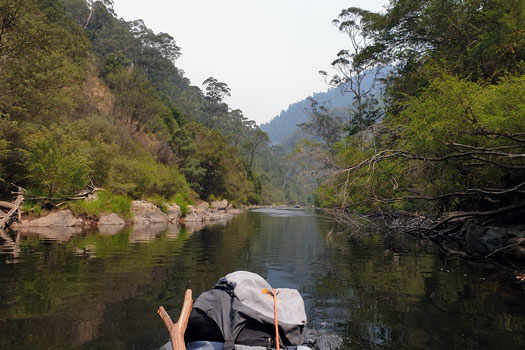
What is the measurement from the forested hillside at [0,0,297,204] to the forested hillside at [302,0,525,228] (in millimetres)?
15152

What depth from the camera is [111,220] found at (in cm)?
2041

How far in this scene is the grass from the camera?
62.9 ft

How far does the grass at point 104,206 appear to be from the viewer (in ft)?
62.9

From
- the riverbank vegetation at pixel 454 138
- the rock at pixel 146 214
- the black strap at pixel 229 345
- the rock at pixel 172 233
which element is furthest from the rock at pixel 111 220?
the black strap at pixel 229 345

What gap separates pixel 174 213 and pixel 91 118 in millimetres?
9949

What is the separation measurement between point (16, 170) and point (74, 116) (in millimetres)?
10879

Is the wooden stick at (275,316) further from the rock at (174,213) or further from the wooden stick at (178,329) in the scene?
the rock at (174,213)

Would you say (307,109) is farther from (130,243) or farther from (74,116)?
(130,243)

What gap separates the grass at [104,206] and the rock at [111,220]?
0.36m

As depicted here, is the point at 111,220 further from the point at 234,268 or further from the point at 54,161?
the point at 234,268

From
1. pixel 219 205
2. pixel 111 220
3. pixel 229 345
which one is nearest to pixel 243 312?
pixel 229 345

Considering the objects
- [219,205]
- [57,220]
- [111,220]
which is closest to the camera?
[57,220]

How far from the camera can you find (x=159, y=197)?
26422mm

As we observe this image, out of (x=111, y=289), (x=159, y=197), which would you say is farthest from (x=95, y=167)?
(x=111, y=289)
